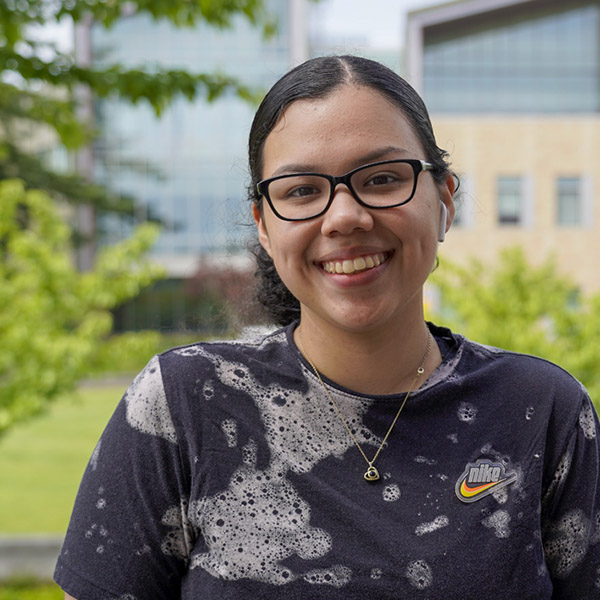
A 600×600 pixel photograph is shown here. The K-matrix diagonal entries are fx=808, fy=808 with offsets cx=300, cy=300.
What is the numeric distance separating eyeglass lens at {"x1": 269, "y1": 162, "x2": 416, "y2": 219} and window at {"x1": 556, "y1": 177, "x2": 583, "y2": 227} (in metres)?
20.4

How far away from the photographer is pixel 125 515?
4.92 feet

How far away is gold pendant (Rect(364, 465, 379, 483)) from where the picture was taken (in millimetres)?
1507

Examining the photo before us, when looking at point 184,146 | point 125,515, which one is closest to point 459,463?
point 125,515

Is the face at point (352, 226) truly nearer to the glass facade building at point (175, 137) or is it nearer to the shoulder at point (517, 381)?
the shoulder at point (517, 381)

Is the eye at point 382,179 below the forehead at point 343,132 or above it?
below

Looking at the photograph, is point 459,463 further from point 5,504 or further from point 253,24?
point 5,504

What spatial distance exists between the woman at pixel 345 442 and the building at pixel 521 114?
18913 millimetres

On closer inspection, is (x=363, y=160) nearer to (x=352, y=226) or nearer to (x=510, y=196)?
(x=352, y=226)

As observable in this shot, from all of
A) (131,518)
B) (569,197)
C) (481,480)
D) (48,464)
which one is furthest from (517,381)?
(569,197)

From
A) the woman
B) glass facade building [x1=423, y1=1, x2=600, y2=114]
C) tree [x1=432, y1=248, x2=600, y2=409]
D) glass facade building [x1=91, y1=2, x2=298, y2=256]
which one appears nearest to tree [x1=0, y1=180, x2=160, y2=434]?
tree [x1=432, y1=248, x2=600, y2=409]

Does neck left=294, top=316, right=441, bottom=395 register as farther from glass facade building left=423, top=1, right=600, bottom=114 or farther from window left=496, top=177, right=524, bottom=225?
glass facade building left=423, top=1, right=600, bottom=114

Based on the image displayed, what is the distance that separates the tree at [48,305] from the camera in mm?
6188

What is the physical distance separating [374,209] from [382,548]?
0.61 m

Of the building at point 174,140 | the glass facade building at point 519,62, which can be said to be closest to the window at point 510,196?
the glass facade building at point 519,62
